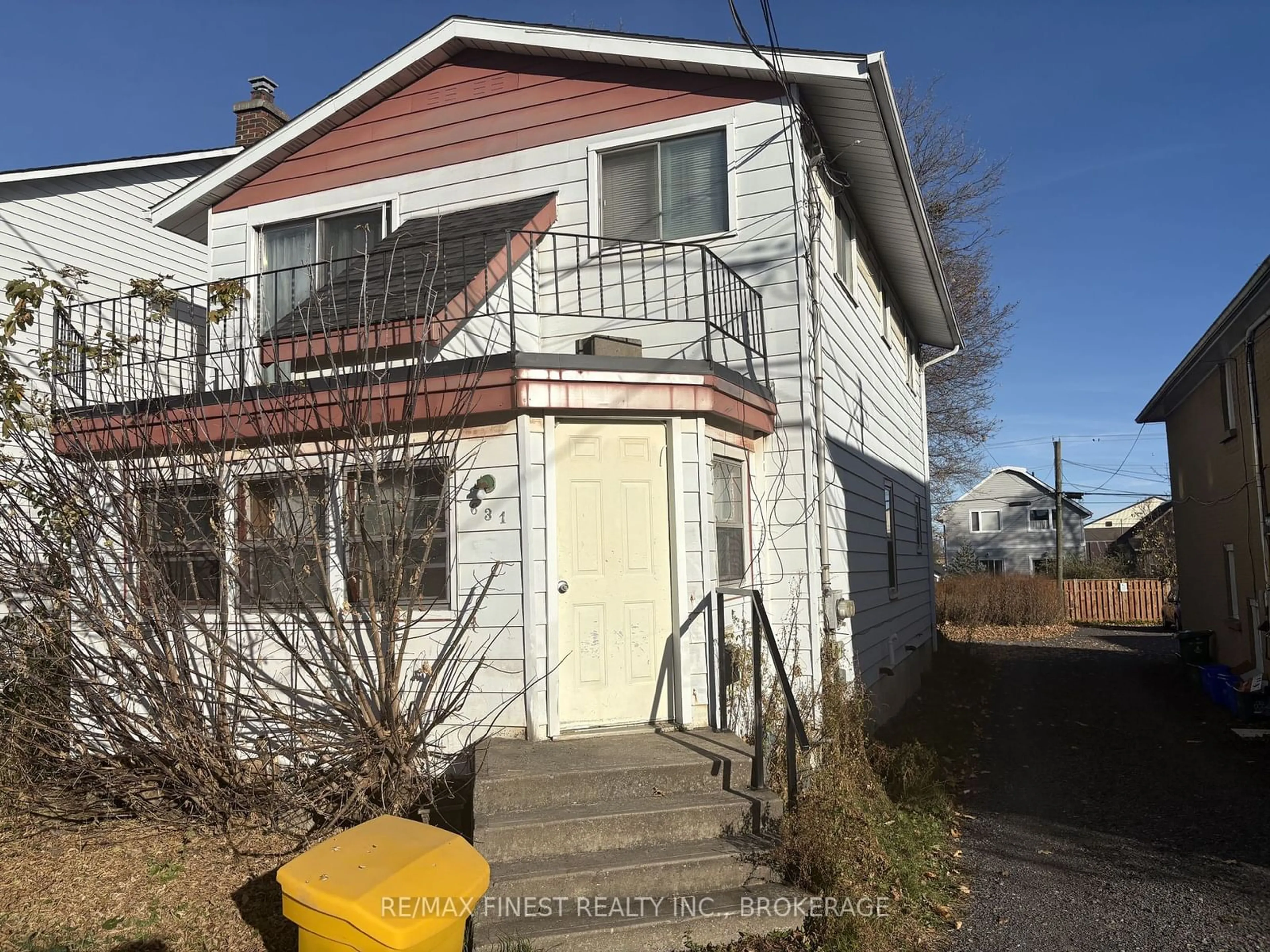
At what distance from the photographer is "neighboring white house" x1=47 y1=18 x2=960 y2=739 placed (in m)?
6.51

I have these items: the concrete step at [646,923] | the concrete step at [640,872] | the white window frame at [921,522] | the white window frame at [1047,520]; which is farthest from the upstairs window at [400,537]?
the white window frame at [1047,520]

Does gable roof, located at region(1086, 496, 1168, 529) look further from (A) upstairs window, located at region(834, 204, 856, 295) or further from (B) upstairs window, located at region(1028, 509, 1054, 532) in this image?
(A) upstairs window, located at region(834, 204, 856, 295)

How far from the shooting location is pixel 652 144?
8398mm

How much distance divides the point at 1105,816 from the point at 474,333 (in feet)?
21.1

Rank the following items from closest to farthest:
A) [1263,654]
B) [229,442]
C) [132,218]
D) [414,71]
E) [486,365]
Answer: [486,365], [229,442], [414,71], [1263,654], [132,218]

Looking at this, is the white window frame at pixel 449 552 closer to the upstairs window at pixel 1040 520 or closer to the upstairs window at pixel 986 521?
the upstairs window at pixel 1040 520

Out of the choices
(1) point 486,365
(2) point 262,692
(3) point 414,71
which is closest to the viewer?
(2) point 262,692

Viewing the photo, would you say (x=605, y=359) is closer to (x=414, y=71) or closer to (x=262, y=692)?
(x=262, y=692)

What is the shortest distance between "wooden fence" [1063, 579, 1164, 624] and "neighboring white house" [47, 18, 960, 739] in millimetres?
21545

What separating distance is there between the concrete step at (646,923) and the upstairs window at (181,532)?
3154mm

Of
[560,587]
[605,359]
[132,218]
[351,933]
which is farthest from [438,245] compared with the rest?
[132,218]

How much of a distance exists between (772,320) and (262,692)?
4.86 metres

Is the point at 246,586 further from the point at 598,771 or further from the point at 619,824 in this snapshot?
the point at 619,824

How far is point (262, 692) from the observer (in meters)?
5.98
